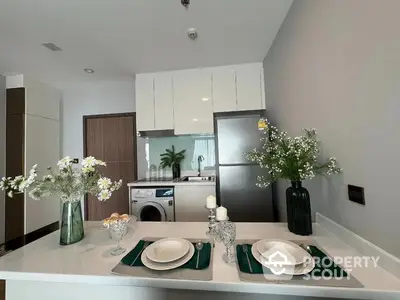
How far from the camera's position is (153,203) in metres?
2.89

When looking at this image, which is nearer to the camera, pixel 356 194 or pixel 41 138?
pixel 356 194

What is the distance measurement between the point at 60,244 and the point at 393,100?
5.80 feet

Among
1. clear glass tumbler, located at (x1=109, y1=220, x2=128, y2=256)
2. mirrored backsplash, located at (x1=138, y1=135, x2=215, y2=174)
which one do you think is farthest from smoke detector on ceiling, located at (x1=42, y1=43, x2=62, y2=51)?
clear glass tumbler, located at (x1=109, y1=220, x2=128, y2=256)

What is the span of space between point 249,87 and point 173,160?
1696mm

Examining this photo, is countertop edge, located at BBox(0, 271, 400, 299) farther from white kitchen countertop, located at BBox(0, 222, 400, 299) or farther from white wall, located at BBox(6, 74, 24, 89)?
white wall, located at BBox(6, 74, 24, 89)

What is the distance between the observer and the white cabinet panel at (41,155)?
10.2 ft

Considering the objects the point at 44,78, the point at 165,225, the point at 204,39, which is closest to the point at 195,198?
the point at 165,225

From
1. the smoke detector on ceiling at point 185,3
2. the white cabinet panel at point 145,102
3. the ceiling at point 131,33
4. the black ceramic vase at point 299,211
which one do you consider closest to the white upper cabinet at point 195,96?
the white cabinet panel at point 145,102

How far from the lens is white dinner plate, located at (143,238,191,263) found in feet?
3.05

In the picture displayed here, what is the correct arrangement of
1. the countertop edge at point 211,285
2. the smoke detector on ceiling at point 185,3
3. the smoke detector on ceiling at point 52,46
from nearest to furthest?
the countertop edge at point 211,285 < the smoke detector on ceiling at point 185,3 < the smoke detector on ceiling at point 52,46

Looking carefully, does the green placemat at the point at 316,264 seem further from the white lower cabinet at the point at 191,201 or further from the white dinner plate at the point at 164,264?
the white lower cabinet at the point at 191,201

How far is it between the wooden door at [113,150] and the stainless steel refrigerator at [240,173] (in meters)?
1.78

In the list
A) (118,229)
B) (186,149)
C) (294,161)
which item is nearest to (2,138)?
(186,149)
